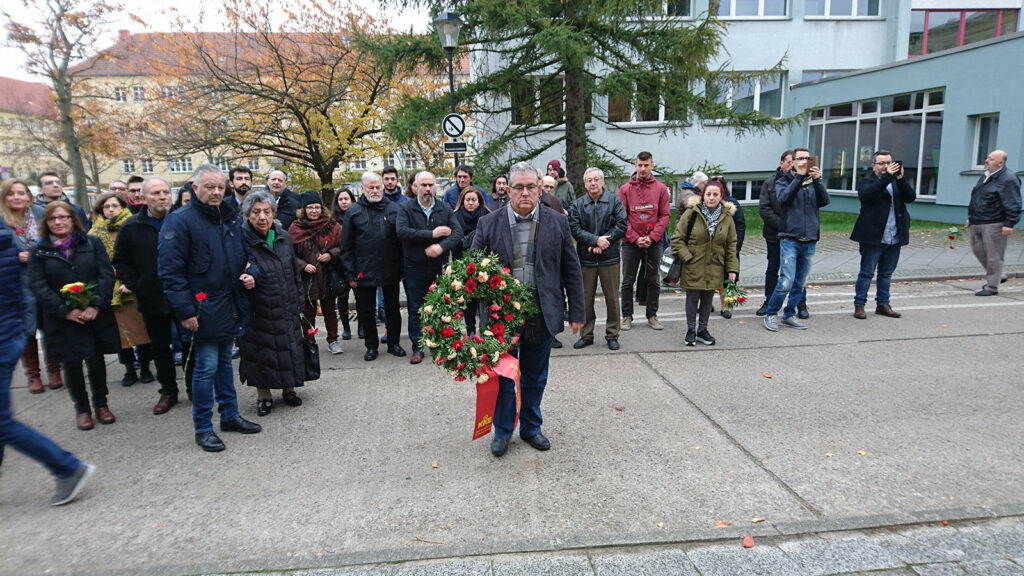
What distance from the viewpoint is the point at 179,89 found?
18.2 meters

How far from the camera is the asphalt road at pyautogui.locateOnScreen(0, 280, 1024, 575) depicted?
345 centimetres

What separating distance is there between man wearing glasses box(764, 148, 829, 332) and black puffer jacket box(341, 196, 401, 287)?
4.81 meters

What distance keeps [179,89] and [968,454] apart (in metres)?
20.3

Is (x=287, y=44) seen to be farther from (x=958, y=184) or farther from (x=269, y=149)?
(x=958, y=184)

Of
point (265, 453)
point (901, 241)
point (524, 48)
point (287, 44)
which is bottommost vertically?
point (265, 453)

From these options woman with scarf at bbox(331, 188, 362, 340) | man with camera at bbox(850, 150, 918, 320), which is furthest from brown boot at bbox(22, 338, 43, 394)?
man with camera at bbox(850, 150, 918, 320)

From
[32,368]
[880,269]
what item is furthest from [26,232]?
[880,269]

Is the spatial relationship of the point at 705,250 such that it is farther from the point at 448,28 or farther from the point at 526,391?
the point at 448,28

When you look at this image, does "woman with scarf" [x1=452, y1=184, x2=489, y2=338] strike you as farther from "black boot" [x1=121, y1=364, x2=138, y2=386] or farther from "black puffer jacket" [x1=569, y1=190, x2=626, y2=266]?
"black boot" [x1=121, y1=364, x2=138, y2=386]

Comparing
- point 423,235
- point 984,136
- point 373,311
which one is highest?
point 984,136

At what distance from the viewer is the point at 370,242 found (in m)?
7.03

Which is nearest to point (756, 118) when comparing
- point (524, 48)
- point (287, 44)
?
point (524, 48)

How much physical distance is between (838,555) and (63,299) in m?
5.77

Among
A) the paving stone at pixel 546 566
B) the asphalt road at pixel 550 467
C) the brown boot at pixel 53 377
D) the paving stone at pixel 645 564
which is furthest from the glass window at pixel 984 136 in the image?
the brown boot at pixel 53 377
